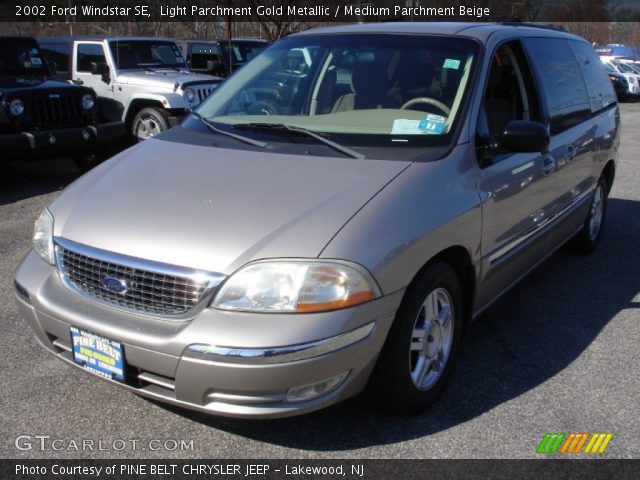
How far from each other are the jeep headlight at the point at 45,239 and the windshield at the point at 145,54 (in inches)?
305

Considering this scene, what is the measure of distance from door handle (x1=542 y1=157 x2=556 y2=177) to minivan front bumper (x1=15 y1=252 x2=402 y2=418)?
5.86 feet

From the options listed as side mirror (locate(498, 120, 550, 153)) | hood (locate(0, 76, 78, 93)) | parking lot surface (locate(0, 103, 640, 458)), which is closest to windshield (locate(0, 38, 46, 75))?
hood (locate(0, 76, 78, 93))

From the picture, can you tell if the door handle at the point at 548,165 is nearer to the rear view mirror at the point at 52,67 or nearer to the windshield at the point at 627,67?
the rear view mirror at the point at 52,67

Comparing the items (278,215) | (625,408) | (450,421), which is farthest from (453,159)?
(625,408)

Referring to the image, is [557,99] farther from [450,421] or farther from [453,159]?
[450,421]

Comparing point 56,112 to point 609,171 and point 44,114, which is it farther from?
point 609,171

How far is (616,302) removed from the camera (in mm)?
4668

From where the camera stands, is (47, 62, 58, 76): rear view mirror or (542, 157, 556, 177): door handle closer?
(542, 157, 556, 177): door handle

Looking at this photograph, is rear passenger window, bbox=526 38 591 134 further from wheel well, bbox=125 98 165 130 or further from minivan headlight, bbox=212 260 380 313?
wheel well, bbox=125 98 165 130

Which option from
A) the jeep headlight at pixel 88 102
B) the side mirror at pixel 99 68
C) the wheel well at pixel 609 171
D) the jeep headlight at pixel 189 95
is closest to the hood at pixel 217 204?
the wheel well at pixel 609 171

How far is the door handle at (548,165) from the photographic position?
402 centimetres

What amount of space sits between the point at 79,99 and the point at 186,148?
5824 mm

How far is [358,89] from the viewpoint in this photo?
3779 millimetres

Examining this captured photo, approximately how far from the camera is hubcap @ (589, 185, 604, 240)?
5.58 meters
